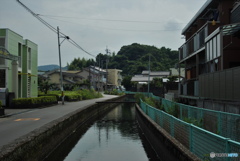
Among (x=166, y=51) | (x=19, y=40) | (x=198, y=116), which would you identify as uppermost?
(x=166, y=51)

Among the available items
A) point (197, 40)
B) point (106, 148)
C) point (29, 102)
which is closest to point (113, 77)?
point (29, 102)

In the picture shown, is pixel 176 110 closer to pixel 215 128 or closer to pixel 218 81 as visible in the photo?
pixel 218 81

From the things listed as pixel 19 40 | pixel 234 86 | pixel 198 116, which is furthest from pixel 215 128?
pixel 19 40

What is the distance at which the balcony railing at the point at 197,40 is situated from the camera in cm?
1827

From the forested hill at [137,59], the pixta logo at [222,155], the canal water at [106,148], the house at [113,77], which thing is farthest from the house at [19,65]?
the forested hill at [137,59]

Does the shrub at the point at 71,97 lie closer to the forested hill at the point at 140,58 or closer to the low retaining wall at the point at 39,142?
the low retaining wall at the point at 39,142

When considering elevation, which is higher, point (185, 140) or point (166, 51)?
point (166, 51)

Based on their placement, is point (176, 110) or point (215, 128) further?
point (176, 110)

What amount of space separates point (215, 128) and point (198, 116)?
158 cm

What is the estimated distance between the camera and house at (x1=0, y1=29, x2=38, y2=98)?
25922mm

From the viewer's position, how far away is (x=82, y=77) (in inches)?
3310

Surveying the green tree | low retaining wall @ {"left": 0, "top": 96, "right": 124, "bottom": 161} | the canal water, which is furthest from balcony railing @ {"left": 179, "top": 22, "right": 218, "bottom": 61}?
the green tree

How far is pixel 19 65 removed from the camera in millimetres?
30219

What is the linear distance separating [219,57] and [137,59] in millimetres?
104973
